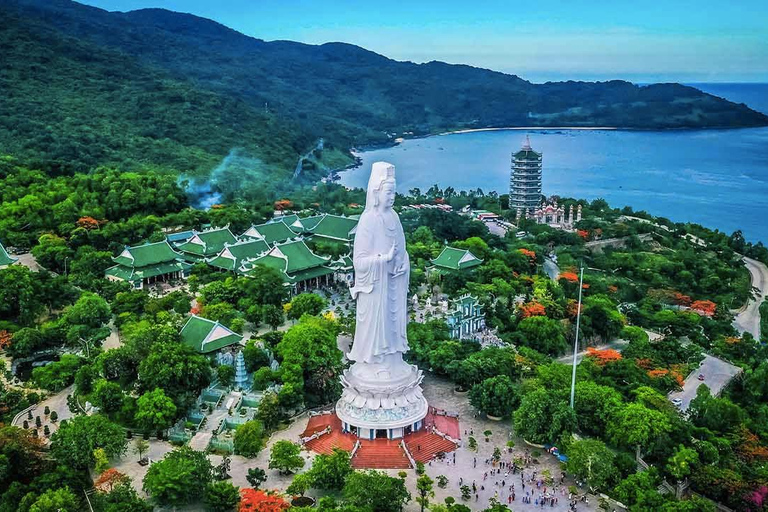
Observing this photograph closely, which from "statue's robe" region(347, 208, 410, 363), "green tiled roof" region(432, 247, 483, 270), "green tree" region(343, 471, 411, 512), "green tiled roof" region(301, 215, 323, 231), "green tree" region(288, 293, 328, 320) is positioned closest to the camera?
"green tree" region(343, 471, 411, 512)

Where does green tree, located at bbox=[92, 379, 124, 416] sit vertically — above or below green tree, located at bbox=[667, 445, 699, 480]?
above

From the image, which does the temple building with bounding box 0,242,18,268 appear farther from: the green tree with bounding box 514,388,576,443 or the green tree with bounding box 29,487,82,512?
the green tree with bounding box 514,388,576,443

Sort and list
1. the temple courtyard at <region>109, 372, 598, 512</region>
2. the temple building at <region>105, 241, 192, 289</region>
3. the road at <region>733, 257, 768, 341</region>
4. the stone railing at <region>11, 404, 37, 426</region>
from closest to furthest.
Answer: the temple courtyard at <region>109, 372, 598, 512</region> → the stone railing at <region>11, 404, 37, 426</region> → the temple building at <region>105, 241, 192, 289</region> → the road at <region>733, 257, 768, 341</region>

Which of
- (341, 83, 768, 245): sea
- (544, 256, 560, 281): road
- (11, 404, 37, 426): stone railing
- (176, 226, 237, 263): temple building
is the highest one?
(176, 226, 237, 263): temple building

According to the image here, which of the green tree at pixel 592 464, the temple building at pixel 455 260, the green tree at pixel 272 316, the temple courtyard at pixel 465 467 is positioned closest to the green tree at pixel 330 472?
the temple courtyard at pixel 465 467

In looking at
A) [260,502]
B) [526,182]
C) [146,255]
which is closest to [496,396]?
[260,502]

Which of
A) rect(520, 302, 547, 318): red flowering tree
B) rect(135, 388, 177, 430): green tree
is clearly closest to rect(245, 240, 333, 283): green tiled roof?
rect(520, 302, 547, 318): red flowering tree

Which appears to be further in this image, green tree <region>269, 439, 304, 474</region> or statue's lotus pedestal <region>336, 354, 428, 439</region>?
statue's lotus pedestal <region>336, 354, 428, 439</region>
